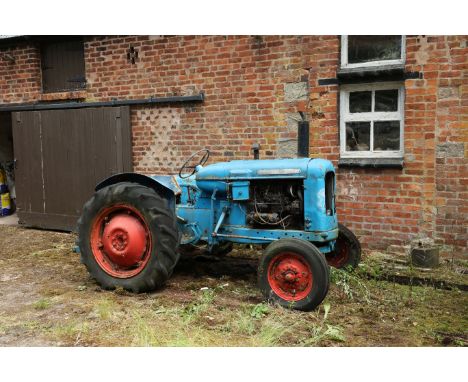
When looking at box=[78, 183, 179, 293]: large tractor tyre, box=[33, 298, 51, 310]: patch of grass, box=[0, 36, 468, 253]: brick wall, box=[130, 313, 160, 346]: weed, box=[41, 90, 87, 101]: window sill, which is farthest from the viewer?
box=[41, 90, 87, 101]: window sill

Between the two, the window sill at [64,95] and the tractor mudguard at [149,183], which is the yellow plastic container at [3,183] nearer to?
the window sill at [64,95]

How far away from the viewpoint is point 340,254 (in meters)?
4.64

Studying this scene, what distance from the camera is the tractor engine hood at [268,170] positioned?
385 centimetres

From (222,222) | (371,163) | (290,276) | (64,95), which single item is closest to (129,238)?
(222,222)

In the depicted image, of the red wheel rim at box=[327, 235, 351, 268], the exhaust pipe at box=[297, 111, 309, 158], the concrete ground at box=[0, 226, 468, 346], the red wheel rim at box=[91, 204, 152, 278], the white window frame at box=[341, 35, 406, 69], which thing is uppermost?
the white window frame at box=[341, 35, 406, 69]

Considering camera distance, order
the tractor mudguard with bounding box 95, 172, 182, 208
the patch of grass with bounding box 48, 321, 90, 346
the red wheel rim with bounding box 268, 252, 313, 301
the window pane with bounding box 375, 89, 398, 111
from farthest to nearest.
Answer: the window pane with bounding box 375, 89, 398, 111 < the tractor mudguard with bounding box 95, 172, 182, 208 < the red wheel rim with bounding box 268, 252, 313, 301 < the patch of grass with bounding box 48, 321, 90, 346

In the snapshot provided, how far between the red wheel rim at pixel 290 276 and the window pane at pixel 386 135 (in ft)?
7.64

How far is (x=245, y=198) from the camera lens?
13.3ft

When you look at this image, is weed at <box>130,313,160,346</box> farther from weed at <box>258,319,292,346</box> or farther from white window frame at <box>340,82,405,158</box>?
white window frame at <box>340,82,405,158</box>

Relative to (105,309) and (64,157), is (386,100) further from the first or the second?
(64,157)

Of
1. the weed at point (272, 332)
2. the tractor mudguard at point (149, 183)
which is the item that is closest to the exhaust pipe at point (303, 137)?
the tractor mudguard at point (149, 183)

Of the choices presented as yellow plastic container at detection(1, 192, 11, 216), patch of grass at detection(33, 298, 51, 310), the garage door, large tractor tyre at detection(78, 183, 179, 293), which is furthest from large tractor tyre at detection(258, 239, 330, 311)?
yellow plastic container at detection(1, 192, 11, 216)

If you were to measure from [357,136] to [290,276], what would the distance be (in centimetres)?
246

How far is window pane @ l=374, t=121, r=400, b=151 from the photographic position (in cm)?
517
